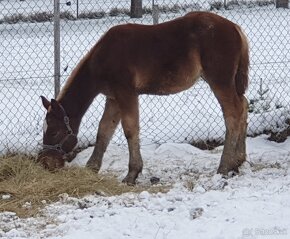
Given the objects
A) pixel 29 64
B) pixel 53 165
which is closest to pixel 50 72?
pixel 29 64

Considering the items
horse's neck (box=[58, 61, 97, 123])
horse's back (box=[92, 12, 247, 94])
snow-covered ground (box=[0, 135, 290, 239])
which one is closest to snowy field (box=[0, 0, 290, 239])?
snow-covered ground (box=[0, 135, 290, 239])

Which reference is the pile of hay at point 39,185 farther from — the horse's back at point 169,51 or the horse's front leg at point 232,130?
the horse's back at point 169,51

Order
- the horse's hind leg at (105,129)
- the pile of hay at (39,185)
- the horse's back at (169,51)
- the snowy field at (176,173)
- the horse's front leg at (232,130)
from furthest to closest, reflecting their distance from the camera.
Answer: the horse's hind leg at (105,129) < the horse's front leg at (232,130) < the horse's back at (169,51) < the pile of hay at (39,185) < the snowy field at (176,173)

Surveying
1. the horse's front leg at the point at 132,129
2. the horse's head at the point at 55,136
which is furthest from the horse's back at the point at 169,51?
the horse's head at the point at 55,136

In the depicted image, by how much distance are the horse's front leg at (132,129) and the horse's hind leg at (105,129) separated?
370 mm

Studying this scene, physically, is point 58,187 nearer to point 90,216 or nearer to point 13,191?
point 13,191

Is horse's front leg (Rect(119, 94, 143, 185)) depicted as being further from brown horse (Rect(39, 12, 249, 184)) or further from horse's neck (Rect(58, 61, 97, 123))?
horse's neck (Rect(58, 61, 97, 123))

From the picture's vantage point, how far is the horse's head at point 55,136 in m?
6.00

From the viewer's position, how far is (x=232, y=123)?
6.11 metres

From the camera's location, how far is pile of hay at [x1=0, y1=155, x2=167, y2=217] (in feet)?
17.0

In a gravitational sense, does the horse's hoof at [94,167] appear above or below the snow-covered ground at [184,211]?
below

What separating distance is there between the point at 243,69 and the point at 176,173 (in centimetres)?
133

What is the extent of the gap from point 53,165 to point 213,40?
2066mm

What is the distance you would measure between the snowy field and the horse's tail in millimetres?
860
